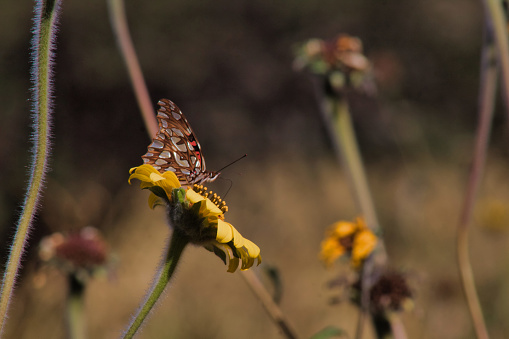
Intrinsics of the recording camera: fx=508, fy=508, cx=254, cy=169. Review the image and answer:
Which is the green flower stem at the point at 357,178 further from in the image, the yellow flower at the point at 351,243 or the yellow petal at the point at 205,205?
the yellow petal at the point at 205,205

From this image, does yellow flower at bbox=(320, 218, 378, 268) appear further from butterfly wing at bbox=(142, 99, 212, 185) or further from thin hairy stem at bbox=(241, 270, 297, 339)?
butterfly wing at bbox=(142, 99, 212, 185)

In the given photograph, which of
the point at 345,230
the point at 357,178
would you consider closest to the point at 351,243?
the point at 345,230

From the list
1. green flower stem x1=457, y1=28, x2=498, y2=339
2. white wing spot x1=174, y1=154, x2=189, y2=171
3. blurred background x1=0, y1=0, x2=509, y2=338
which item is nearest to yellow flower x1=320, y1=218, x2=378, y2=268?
green flower stem x1=457, y1=28, x2=498, y2=339

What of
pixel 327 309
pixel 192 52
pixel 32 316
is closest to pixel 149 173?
pixel 32 316

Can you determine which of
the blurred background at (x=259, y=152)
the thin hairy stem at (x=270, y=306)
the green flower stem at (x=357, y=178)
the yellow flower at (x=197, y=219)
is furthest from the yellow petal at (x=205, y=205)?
the blurred background at (x=259, y=152)

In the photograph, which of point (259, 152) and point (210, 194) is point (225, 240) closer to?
point (210, 194)
